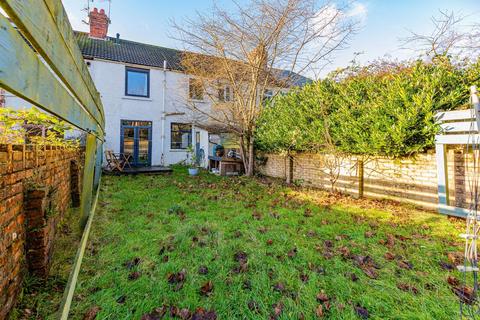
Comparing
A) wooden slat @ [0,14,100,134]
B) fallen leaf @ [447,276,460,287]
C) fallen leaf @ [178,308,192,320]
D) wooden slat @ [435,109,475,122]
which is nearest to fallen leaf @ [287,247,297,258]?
fallen leaf @ [178,308,192,320]

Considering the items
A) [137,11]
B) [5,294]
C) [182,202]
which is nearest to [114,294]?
[5,294]

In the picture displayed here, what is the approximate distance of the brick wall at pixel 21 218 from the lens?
1.61m

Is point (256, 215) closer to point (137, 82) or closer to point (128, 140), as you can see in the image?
point (128, 140)

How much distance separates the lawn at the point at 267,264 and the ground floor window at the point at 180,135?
8.75 meters

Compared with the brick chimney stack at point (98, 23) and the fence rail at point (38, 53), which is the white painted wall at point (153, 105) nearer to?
the brick chimney stack at point (98, 23)

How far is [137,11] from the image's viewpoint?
28.1ft

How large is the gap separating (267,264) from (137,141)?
38.0 ft

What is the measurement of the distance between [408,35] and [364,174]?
14.1 feet

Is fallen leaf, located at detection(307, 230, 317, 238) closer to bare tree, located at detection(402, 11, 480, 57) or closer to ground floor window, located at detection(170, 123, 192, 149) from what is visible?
bare tree, located at detection(402, 11, 480, 57)

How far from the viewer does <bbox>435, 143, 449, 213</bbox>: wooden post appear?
439cm

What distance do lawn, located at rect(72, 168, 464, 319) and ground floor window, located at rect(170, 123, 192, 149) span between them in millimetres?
8749

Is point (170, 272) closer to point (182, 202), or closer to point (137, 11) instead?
point (182, 202)

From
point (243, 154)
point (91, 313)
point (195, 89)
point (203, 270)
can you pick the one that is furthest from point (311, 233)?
point (195, 89)

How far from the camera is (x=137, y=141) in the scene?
40.9 ft
